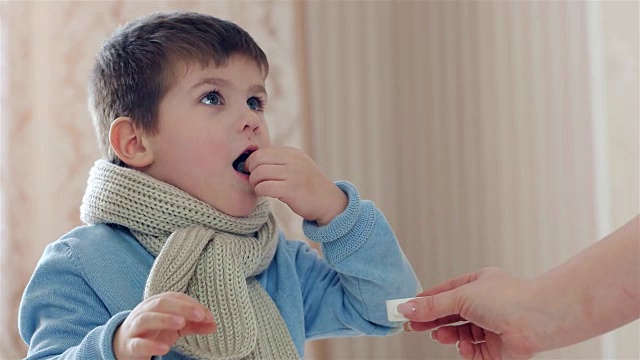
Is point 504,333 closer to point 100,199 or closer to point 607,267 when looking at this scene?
point 607,267

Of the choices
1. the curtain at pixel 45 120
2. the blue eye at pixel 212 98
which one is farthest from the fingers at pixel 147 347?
the curtain at pixel 45 120

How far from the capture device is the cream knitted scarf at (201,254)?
1012 mm

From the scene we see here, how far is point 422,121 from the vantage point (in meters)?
1.64

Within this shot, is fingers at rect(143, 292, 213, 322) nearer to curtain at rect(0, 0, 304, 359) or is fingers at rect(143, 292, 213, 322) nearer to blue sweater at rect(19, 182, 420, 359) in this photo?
blue sweater at rect(19, 182, 420, 359)

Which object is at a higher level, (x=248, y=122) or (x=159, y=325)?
(x=248, y=122)

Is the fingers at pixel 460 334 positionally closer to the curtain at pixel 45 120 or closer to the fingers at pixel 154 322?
the fingers at pixel 154 322

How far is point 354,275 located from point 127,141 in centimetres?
39

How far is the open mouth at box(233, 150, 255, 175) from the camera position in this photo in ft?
3.64

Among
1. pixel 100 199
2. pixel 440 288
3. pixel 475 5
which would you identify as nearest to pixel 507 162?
pixel 475 5

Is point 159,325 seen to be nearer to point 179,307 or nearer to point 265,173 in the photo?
point 179,307

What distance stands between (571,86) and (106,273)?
937 millimetres

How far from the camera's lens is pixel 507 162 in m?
1.54

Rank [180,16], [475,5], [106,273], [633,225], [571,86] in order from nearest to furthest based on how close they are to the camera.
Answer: [633,225], [106,273], [180,16], [571,86], [475,5]

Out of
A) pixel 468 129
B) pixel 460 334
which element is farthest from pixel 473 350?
pixel 468 129
